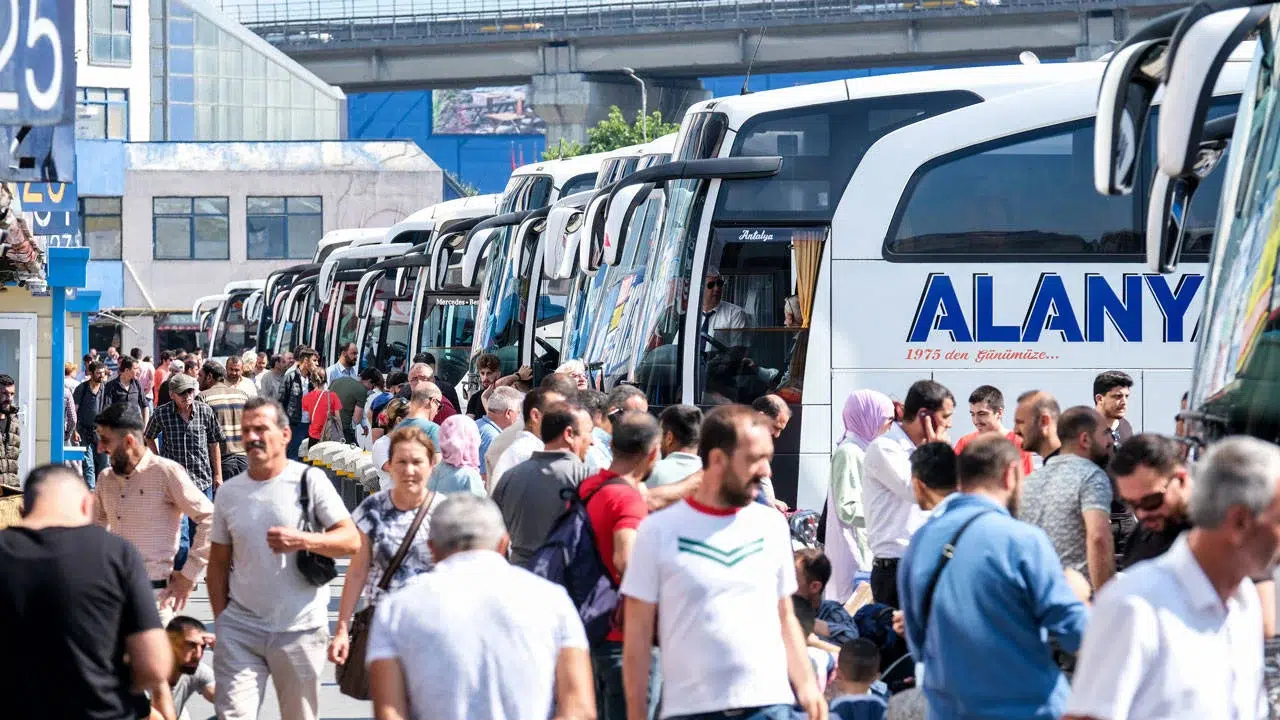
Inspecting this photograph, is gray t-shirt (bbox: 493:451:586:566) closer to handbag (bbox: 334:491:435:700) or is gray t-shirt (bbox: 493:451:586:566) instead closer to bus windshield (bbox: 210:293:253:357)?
handbag (bbox: 334:491:435:700)

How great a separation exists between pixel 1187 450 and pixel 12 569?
369cm

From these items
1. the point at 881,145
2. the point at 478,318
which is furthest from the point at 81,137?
the point at 881,145

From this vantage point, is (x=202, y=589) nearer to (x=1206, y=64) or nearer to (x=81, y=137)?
(x=1206, y=64)

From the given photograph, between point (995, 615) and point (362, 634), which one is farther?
point (362, 634)

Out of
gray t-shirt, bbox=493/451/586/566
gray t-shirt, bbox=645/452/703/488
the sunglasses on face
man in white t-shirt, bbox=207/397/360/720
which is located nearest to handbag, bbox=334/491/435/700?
man in white t-shirt, bbox=207/397/360/720

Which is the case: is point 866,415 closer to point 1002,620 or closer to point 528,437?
point 528,437

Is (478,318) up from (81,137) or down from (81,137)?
down

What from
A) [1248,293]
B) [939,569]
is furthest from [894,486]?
[939,569]

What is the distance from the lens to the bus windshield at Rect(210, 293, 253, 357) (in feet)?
150

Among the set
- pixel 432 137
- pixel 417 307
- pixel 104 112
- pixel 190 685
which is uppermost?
pixel 432 137

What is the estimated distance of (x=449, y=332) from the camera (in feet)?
87.5

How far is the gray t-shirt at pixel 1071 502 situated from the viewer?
7796mm

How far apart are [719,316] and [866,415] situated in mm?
3815

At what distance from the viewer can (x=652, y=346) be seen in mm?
14828
